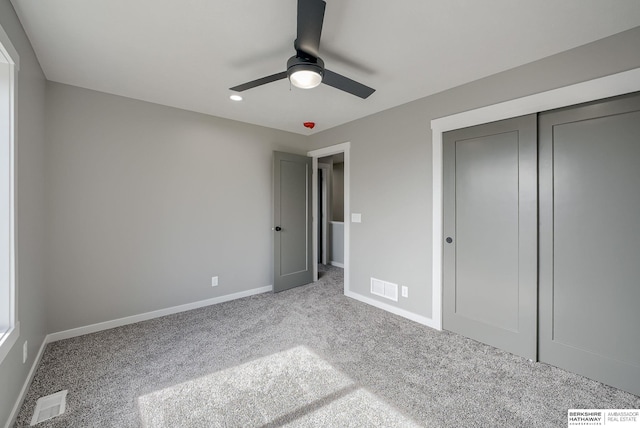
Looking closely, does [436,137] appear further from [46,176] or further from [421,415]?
[46,176]

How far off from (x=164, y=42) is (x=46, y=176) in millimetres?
1818

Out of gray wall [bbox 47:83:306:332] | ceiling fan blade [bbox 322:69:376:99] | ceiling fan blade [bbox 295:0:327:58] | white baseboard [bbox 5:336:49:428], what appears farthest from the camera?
gray wall [bbox 47:83:306:332]

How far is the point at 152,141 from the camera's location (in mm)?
3096

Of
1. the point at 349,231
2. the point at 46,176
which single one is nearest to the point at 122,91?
the point at 46,176

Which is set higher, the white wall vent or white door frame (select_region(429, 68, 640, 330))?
white door frame (select_region(429, 68, 640, 330))

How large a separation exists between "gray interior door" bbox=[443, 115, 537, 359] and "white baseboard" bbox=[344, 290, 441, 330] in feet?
0.65

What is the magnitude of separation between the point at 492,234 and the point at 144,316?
385 centimetres

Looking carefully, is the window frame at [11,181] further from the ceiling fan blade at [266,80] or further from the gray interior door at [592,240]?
the gray interior door at [592,240]

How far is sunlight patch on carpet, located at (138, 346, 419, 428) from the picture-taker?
1.62 metres

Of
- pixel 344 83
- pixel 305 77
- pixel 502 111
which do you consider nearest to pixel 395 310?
pixel 502 111

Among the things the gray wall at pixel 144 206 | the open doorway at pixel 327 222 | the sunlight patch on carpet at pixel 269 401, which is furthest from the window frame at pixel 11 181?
the open doorway at pixel 327 222

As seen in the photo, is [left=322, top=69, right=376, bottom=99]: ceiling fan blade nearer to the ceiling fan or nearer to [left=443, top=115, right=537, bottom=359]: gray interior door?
the ceiling fan

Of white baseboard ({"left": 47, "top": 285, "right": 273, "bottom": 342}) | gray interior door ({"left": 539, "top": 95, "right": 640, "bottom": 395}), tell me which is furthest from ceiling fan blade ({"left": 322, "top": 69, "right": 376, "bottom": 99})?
white baseboard ({"left": 47, "top": 285, "right": 273, "bottom": 342})

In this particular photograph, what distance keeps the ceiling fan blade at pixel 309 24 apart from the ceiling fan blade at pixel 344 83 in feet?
0.73
